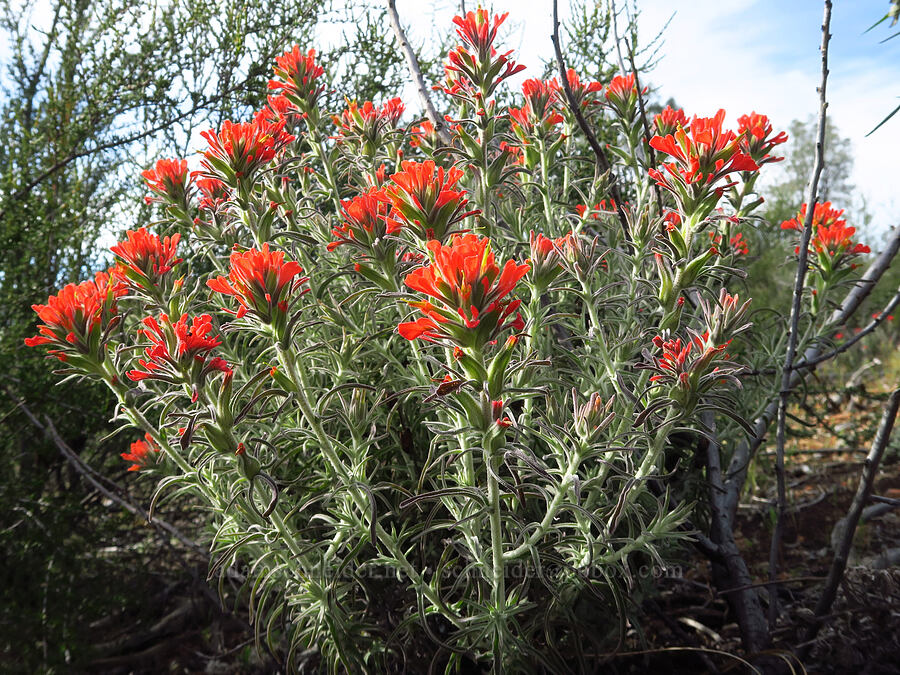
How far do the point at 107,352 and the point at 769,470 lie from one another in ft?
12.3

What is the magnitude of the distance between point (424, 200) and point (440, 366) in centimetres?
40

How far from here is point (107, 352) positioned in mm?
1546

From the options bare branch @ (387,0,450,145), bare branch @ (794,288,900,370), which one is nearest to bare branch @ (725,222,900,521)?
bare branch @ (794,288,900,370)

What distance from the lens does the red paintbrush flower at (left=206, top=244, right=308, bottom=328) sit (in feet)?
4.20

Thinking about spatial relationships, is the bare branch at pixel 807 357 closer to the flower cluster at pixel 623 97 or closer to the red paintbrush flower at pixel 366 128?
the flower cluster at pixel 623 97

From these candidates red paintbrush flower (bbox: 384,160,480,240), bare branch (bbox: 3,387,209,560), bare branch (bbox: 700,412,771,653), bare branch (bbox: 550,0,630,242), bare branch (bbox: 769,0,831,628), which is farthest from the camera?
bare branch (bbox: 3,387,209,560)

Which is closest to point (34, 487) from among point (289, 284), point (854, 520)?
point (289, 284)

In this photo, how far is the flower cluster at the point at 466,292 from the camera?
105 cm

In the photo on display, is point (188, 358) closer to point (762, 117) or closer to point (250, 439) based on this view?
point (250, 439)

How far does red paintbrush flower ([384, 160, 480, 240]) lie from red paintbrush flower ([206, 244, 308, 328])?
0.29 meters

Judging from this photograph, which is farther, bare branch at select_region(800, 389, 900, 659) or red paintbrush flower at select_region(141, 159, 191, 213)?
red paintbrush flower at select_region(141, 159, 191, 213)

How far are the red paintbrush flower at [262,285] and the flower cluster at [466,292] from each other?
0.37 metres

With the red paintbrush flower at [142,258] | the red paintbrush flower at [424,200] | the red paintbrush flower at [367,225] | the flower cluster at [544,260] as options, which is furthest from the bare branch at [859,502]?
the red paintbrush flower at [142,258]

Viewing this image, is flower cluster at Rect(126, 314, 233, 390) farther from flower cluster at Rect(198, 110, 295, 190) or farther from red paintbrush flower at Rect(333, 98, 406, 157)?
red paintbrush flower at Rect(333, 98, 406, 157)
